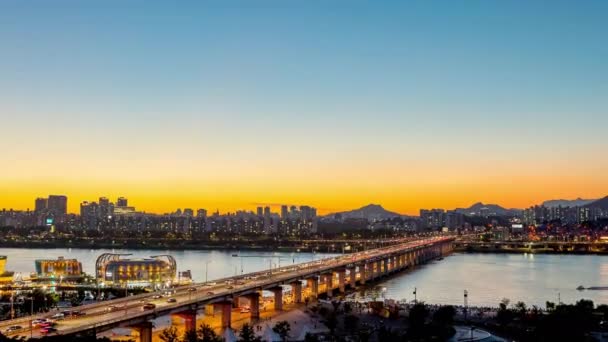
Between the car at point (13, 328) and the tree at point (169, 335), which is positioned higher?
the car at point (13, 328)

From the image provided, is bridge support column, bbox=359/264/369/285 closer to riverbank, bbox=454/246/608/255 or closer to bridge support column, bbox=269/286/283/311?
bridge support column, bbox=269/286/283/311

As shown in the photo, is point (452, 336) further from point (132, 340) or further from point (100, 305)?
point (100, 305)

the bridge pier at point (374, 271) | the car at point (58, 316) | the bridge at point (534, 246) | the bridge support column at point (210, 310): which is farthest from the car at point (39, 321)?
the bridge at point (534, 246)

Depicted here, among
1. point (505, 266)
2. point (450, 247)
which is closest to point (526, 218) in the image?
point (450, 247)

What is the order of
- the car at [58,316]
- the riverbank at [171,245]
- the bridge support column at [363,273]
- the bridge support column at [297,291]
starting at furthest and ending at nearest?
the riverbank at [171,245]
the bridge support column at [363,273]
the bridge support column at [297,291]
the car at [58,316]

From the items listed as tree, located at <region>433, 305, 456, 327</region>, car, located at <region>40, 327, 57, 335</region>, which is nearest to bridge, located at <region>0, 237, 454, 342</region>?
car, located at <region>40, 327, 57, 335</region>

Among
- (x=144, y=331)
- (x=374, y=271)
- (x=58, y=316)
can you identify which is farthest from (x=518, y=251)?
(x=58, y=316)

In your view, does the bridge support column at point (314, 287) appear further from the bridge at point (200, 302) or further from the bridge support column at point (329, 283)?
the bridge support column at point (329, 283)
